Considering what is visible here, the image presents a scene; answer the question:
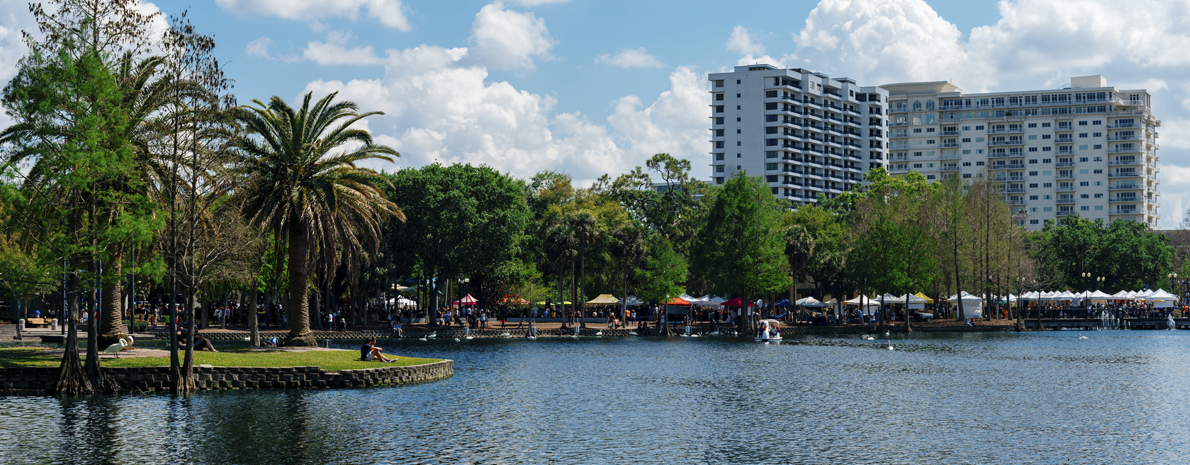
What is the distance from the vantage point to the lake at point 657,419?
22.1 m

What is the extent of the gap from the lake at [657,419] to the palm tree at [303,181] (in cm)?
860

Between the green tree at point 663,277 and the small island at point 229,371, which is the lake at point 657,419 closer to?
the small island at point 229,371

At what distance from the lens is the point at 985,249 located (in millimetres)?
91562

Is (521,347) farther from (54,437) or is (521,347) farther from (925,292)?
(925,292)

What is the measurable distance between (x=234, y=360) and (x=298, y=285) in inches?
358

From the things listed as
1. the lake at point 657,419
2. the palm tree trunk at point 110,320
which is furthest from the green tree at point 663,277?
the palm tree trunk at point 110,320

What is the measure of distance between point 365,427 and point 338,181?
69.5 ft

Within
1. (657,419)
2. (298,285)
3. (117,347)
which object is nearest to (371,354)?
(298,285)

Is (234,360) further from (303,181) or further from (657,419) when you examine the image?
(657,419)

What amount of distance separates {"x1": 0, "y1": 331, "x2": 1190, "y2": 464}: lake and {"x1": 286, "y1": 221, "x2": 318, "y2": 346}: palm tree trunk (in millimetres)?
7590

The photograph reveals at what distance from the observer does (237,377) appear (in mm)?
33156

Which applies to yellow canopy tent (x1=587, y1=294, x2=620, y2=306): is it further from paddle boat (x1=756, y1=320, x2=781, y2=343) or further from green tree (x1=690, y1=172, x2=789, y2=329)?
paddle boat (x1=756, y1=320, x2=781, y2=343)

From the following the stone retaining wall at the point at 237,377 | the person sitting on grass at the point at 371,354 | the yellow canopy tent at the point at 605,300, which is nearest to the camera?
the stone retaining wall at the point at 237,377

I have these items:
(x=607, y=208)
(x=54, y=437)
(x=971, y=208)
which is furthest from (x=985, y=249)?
(x=54, y=437)
